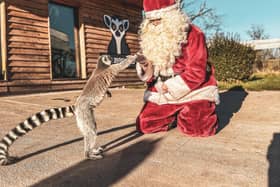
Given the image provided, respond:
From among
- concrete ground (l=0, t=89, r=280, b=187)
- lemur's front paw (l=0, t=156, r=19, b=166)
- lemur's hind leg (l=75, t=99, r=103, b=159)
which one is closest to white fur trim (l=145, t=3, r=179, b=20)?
concrete ground (l=0, t=89, r=280, b=187)

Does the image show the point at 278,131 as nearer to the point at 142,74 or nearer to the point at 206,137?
the point at 206,137

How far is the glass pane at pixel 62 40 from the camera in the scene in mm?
9750

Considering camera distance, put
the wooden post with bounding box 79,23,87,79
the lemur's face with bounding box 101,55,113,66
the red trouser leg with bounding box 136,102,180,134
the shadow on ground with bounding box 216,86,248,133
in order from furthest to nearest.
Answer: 1. the wooden post with bounding box 79,23,87,79
2. the shadow on ground with bounding box 216,86,248,133
3. the red trouser leg with bounding box 136,102,180,134
4. the lemur's face with bounding box 101,55,113,66

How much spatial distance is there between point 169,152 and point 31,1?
24.5 feet

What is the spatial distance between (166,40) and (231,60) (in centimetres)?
850

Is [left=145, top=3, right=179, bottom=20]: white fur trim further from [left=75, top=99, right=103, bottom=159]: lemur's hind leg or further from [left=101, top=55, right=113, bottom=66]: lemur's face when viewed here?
[left=75, top=99, right=103, bottom=159]: lemur's hind leg

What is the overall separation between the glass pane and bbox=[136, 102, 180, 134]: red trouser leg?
632cm

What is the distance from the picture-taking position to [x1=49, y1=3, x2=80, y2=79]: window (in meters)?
9.75

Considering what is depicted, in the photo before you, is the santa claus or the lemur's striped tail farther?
the santa claus

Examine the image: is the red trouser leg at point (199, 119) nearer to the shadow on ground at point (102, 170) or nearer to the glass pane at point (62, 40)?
the shadow on ground at point (102, 170)

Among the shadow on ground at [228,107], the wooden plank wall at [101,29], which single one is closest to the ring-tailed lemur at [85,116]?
the shadow on ground at [228,107]

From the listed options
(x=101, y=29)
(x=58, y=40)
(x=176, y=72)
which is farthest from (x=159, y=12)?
(x=101, y=29)

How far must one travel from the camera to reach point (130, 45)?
1295 centimetres

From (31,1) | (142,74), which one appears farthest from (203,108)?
(31,1)
